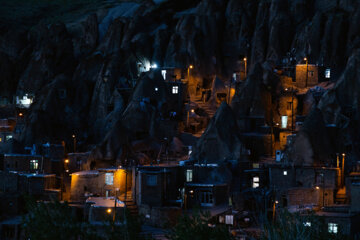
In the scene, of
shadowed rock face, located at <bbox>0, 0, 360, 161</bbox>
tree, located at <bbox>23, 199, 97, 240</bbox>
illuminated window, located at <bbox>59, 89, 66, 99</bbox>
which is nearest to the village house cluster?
shadowed rock face, located at <bbox>0, 0, 360, 161</bbox>

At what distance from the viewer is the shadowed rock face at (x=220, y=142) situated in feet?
229

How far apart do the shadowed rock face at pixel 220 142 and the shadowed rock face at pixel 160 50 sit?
5.05 m

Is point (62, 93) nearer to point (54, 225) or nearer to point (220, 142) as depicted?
point (220, 142)

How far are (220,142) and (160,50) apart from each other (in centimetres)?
2753

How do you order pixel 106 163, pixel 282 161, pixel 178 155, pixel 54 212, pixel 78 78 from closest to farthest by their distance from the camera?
pixel 54 212 < pixel 282 161 < pixel 106 163 < pixel 178 155 < pixel 78 78

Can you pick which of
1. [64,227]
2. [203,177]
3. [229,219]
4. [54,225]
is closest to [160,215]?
[229,219]

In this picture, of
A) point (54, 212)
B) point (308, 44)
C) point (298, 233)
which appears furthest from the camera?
point (308, 44)

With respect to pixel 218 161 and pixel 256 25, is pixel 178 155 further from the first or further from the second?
pixel 256 25

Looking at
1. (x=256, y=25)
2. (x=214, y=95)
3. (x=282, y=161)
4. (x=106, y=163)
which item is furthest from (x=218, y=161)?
(x=256, y=25)

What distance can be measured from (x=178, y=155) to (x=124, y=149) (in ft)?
23.8

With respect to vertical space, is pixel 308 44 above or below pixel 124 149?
above

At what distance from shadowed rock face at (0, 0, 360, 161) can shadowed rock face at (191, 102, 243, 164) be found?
16.6ft

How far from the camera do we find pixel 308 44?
279 feet

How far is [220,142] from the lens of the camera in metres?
70.4
